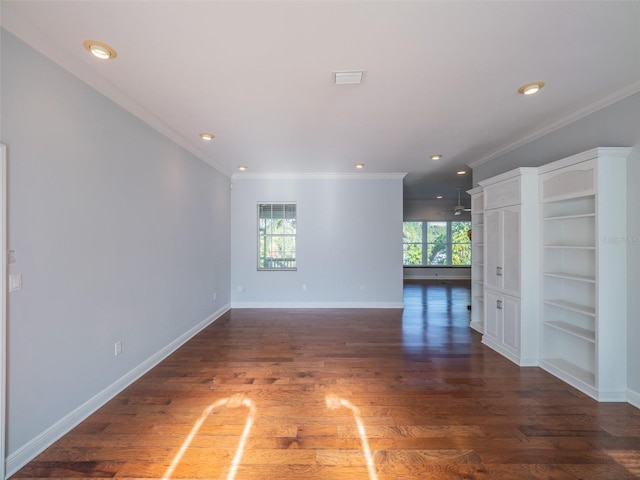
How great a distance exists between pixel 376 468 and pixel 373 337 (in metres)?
2.29

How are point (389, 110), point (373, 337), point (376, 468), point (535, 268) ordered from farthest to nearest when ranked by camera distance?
1. point (373, 337)
2. point (535, 268)
3. point (389, 110)
4. point (376, 468)

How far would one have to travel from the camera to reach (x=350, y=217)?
18.1 ft

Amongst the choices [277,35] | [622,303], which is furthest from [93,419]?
[622,303]

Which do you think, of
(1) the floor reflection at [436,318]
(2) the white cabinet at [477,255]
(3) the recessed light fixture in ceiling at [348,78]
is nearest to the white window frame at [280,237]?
(1) the floor reflection at [436,318]

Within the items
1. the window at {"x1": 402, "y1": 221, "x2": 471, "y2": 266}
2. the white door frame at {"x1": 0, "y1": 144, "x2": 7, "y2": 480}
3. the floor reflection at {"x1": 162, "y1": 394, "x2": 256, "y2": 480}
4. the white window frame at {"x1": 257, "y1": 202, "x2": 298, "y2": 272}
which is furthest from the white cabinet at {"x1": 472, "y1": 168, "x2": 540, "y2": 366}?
the window at {"x1": 402, "y1": 221, "x2": 471, "y2": 266}

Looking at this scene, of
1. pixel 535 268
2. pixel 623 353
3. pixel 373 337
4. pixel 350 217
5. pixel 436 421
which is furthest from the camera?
pixel 350 217

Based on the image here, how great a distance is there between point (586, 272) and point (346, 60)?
3094 mm

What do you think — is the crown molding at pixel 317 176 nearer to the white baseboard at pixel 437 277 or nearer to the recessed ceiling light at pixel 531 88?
the recessed ceiling light at pixel 531 88

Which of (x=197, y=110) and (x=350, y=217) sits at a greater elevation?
(x=197, y=110)

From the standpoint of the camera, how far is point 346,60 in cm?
191

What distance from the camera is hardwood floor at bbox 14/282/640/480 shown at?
1.68 meters

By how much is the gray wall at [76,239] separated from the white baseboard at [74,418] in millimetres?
36

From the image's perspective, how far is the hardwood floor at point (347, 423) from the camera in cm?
168

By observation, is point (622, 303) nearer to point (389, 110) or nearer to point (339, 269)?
point (389, 110)
